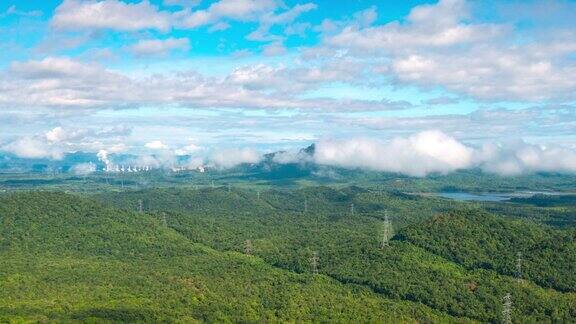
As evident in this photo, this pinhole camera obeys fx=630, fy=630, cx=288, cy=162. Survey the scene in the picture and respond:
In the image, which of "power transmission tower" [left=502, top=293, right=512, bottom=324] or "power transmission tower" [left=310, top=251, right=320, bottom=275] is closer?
"power transmission tower" [left=502, top=293, right=512, bottom=324]

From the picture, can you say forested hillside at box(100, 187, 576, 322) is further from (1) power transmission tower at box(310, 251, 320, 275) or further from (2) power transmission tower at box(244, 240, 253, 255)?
(2) power transmission tower at box(244, 240, 253, 255)

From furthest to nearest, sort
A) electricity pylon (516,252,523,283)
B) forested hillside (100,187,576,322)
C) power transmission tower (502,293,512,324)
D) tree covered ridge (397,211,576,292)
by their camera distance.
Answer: tree covered ridge (397,211,576,292) → electricity pylon (516,252,523,283) → forested hillside (100,187,576,322) → power transmission tower (502,293,512,324)

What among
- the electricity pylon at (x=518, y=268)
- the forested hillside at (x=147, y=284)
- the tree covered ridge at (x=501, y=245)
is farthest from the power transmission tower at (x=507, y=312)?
the tree covered ridge at (x=501, y=245)

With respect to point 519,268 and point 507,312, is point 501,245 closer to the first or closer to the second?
point 519,268

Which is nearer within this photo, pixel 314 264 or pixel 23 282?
pixel 23 282

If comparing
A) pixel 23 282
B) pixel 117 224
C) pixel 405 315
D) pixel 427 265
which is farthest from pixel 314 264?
pixel 117 224

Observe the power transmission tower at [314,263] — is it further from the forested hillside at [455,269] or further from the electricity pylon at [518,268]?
the electricity pylon at [518,268]

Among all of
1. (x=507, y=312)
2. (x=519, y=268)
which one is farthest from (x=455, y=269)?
(x=507, y=312)

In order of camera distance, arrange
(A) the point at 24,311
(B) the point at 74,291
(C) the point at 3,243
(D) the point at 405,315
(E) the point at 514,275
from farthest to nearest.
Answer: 1. (C) the point at 3,243
2. (E) the point at 514,275
3. (B) the point at 74,291
4. (D) the point at 405,315
5. (A) the point at 24,311

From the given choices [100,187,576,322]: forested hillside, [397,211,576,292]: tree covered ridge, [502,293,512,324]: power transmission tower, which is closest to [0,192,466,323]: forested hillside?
[100,187,576,322]: forested hillside

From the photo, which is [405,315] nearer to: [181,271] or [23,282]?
[181,271]

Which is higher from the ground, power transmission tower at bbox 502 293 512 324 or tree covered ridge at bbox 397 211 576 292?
tree covered ridge at bbox 397 211 576 292
